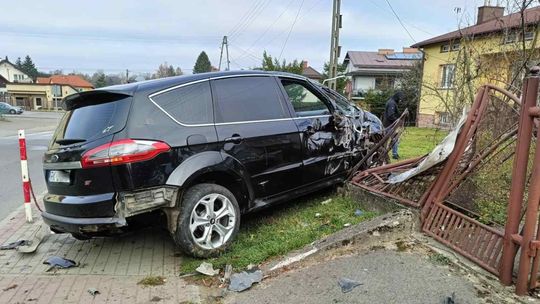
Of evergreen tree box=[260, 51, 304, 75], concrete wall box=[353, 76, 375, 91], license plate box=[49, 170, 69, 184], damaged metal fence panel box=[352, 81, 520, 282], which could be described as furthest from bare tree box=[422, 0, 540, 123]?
concrete wall box=[353, 76, 375, 91]

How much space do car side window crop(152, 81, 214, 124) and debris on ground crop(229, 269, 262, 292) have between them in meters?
1.54

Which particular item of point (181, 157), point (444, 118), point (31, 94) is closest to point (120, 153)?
point (181, 157)

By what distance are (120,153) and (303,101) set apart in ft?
8.52

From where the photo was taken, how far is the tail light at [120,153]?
3.86 m

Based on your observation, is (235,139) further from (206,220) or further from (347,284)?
(347,284)

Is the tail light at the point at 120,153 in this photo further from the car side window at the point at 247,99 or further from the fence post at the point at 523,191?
the fence post at the point at 523,191

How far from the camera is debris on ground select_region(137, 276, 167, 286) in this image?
3986 millimetres

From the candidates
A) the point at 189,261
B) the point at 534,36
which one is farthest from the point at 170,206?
the point at 534,36

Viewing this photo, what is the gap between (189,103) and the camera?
14.5 ft

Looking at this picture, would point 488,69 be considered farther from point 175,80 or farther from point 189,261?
point 189,261

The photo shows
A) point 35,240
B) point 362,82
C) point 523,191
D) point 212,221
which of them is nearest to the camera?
point 523,191

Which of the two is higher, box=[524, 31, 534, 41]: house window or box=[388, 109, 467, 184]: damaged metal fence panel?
box=[524, 31, 534, 41]: house window

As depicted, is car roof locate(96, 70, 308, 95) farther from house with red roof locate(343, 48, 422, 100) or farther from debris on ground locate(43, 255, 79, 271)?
house with red roof locate(343, 48, 422, 100)

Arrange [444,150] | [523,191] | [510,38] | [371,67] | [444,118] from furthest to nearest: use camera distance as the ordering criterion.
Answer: [371,67] < [444,118] < [510,38] < [444,150] < [523,191]
